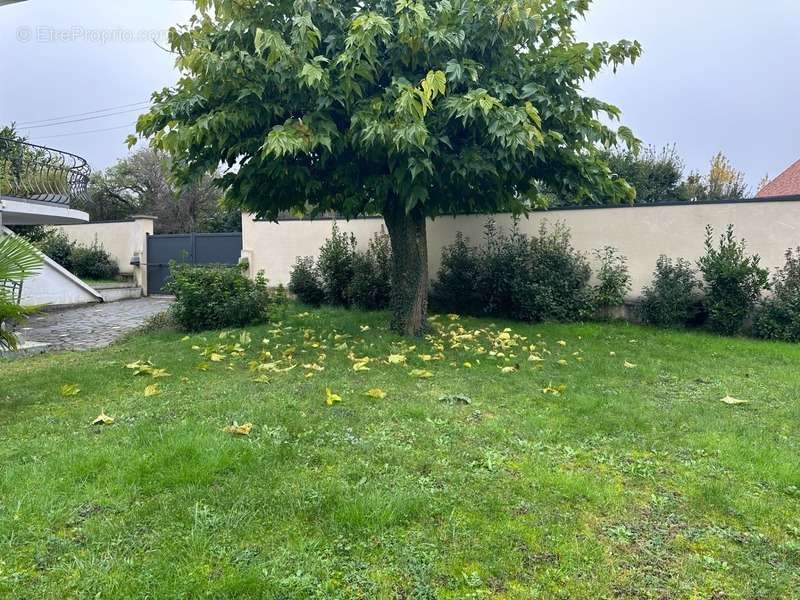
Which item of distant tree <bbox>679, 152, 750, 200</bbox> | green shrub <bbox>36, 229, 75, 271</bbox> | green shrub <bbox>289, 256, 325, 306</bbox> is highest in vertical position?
distant tree <bbox>679, 152, 750, 200</bbox>

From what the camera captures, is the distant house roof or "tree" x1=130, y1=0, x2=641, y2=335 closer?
"tree" x1=130, y1=0, x2=641, y2=335

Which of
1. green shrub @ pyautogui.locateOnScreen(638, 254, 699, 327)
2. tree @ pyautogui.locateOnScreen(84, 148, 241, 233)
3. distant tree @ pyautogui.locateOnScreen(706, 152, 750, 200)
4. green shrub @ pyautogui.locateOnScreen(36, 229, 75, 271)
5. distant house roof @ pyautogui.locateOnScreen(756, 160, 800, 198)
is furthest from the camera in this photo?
tree @ pyautogui.locateOnScreen(84, 148, 241, 233)

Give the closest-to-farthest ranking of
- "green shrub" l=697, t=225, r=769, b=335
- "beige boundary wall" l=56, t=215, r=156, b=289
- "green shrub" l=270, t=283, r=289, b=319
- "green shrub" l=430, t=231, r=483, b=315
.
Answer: "green shrub" l=697, t=225, r=769, b=335
"green shrub" l=270, t=283, r=289, b=319
"green shrub" l=430, t=231, r=483, b=315
"beige boundary wall" l=56, t=215, r=156, b=289

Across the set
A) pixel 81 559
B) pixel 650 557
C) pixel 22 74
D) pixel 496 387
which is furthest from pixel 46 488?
pixel 22 74

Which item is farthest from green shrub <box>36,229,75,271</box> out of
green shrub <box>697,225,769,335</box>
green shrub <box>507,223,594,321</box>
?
green shrub <box>697,225,769,335</box>

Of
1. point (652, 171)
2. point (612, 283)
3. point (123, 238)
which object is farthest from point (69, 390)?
point (652, 171)

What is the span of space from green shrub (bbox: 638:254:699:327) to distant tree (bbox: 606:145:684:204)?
24.8 feet

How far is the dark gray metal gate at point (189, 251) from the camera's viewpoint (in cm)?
1512

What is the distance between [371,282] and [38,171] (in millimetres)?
7607

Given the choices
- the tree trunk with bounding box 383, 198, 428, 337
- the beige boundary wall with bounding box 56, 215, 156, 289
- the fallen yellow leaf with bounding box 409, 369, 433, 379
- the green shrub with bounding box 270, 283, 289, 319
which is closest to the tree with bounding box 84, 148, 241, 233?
the beige boundary wall with bounding box 56, 215, 156, 289

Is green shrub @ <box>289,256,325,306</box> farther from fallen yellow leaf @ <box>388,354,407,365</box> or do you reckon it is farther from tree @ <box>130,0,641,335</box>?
fallen yellow leaf @ <box>388,354,407,365</box>

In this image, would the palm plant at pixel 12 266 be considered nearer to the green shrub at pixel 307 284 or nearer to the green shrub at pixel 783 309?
the green shrub at pixel 307 284

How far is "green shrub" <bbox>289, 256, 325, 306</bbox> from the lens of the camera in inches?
421

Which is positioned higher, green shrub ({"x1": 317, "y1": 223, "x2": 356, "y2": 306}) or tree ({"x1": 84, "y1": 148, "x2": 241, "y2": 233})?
tree ({"x1": 84, "y1": 148, "x2": 241, "y2": 233})
